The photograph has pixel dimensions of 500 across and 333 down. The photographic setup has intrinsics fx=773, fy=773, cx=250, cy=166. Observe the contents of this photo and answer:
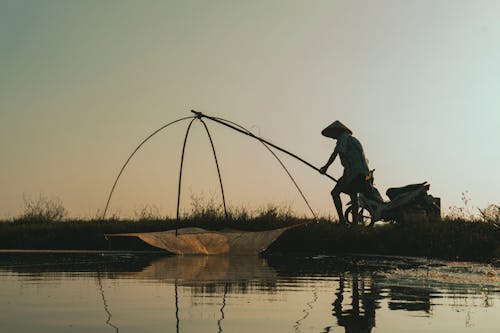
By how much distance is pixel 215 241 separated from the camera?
48.6 feet

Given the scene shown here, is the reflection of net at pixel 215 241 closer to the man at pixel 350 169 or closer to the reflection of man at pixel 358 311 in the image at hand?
the man at pixel 350 169

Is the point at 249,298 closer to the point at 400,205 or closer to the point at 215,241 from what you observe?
the point at 215,241

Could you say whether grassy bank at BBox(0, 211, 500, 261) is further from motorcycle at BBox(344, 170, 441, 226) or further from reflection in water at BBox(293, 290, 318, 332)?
reflection in water at BBox(293, 290, 318, 332)

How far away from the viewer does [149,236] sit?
1416cm

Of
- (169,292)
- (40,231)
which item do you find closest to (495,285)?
(169,292)

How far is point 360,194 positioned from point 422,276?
8308 millimetres

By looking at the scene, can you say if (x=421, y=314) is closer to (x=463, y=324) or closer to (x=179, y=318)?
(x=463, y=324)

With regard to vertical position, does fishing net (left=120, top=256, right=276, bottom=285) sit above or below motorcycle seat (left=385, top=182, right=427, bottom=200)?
below

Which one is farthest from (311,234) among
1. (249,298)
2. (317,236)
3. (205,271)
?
(249,298)

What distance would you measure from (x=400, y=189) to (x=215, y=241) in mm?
4981

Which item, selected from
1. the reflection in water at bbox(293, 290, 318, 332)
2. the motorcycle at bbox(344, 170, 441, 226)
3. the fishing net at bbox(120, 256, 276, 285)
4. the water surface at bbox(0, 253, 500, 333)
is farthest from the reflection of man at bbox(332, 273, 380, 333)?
the motorcycle at bbox(344, 170, 441, 226)

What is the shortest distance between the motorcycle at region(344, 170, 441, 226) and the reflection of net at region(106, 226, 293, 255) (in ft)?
11.6

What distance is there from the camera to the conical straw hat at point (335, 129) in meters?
18.0

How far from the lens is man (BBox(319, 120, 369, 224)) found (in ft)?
56.7
